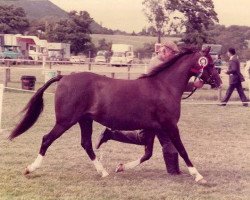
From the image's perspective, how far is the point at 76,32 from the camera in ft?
247

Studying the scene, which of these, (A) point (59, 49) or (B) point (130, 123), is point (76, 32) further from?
(B) point (130, 123)

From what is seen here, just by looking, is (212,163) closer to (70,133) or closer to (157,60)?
(157,60)

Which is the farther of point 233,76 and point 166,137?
point 233,76

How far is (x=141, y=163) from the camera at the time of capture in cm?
827

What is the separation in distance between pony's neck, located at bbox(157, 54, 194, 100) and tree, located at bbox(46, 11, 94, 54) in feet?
224

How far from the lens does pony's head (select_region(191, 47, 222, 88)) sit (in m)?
7.46

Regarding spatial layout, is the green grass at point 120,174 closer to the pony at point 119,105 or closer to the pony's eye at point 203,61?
the pony at point 119,105

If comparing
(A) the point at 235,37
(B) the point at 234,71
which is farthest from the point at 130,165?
(A) the point at 235,37

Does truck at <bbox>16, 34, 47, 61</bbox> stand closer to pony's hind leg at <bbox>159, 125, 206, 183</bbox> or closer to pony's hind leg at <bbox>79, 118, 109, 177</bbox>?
pony's hind leg at <bbox>79, 118, 109, 177</bbox>

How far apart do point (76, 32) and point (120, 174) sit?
225 feet

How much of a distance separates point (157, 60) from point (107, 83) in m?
0.95

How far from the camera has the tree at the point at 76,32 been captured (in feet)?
247

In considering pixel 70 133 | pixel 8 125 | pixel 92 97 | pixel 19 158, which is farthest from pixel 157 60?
pixel 8 125

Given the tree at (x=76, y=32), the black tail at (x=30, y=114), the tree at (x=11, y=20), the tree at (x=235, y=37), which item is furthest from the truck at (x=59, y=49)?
the black tail at (x=30, y=114)
